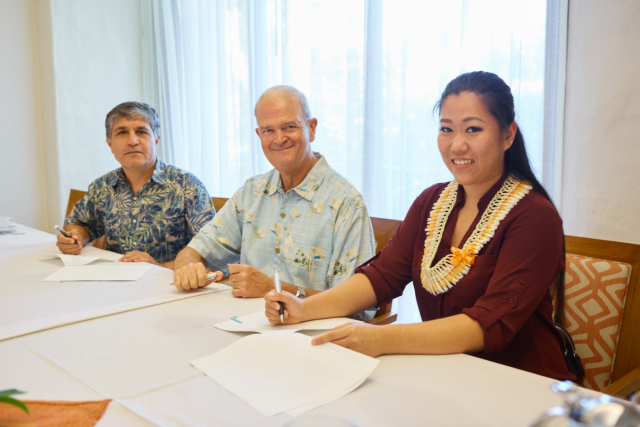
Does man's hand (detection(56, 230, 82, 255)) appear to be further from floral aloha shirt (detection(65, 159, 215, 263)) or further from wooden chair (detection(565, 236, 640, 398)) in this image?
wooden chair (detection(565, 236, 640, 398))

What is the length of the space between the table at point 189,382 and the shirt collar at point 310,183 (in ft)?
2.12

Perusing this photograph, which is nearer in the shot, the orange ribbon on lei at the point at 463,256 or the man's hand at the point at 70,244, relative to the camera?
the orange ribbon on lei at the point at 463,256

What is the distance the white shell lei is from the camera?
1.08 m

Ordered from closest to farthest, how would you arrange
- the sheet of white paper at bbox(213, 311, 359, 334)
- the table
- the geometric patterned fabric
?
the table < the sheet of white paper at bbox(213, 311, 359, 334) < the geometric patterned fabric

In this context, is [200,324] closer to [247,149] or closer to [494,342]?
[494,342]

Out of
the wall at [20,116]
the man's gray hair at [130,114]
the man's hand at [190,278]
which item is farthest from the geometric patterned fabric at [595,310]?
the wall at [20,116]

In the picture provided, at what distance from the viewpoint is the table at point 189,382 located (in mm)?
652

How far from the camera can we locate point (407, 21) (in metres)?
2.29

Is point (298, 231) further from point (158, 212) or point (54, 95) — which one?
point (54, 95)

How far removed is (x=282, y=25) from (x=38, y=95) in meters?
1.95

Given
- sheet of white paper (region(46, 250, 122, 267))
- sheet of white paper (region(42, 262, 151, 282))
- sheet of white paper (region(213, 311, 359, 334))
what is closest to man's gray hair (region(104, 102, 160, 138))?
sheet of white paper (region(46, 250, 122, 267))

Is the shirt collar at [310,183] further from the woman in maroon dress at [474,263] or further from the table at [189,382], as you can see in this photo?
the table at [189,382]

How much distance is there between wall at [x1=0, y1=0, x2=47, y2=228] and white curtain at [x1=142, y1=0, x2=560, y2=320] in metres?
0.81

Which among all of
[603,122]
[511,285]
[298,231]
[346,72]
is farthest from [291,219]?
[346,72]
